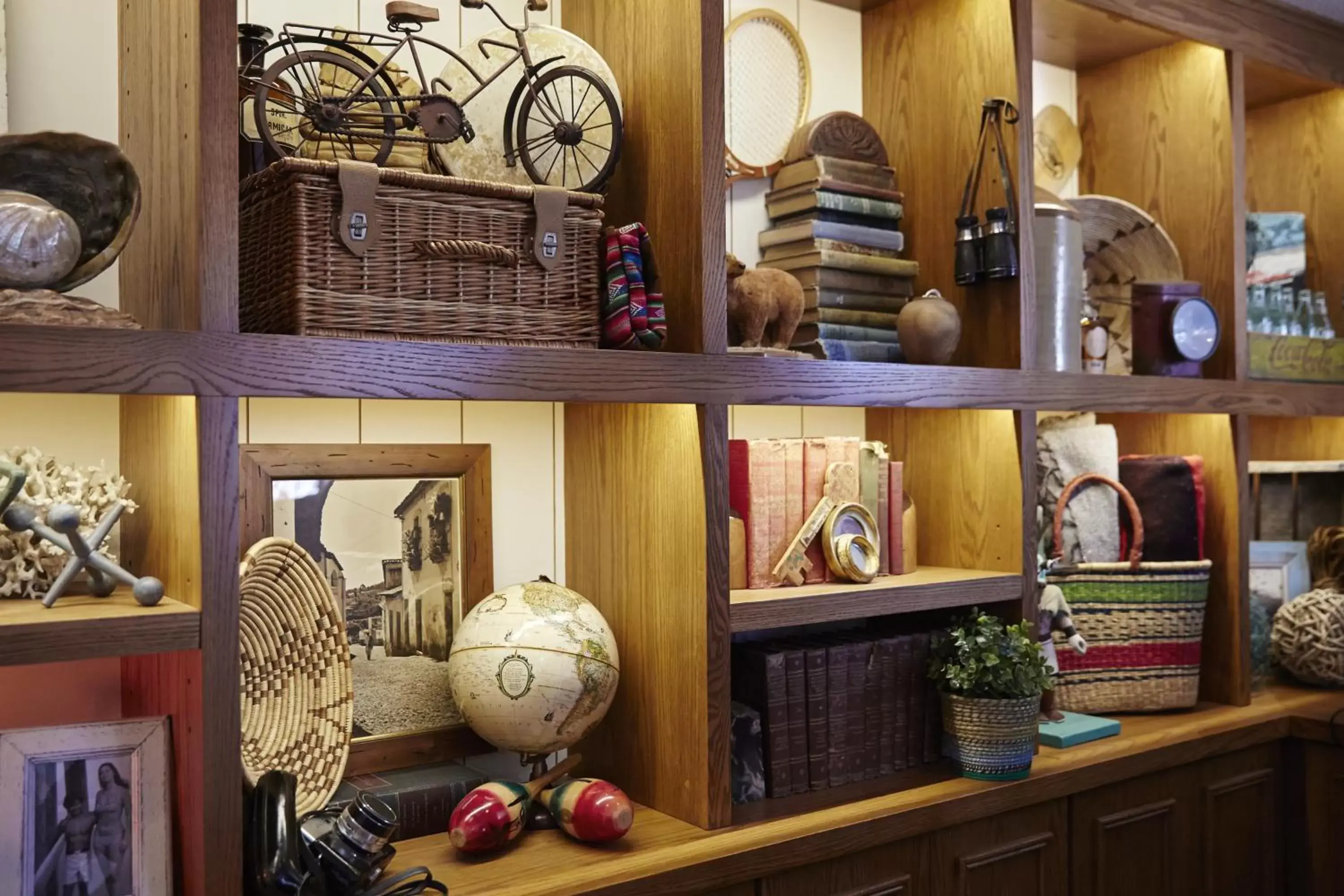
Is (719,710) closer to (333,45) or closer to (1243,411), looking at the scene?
(333,45)

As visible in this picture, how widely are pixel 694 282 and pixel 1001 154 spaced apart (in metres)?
0.81

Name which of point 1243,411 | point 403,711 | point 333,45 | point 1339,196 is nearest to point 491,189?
point 333,45

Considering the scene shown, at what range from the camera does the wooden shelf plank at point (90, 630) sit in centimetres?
138

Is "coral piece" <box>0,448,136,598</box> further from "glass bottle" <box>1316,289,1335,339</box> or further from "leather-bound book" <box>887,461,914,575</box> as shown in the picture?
"glass bottle" <box>1316,289,1335,339</box>

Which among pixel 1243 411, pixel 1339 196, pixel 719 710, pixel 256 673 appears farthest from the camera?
pixel 1339 196

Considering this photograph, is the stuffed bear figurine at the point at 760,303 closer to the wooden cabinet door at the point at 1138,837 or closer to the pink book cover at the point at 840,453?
the pink book cover at the point at 840,453

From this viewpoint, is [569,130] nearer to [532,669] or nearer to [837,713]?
[532,669]

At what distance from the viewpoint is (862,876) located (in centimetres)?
200

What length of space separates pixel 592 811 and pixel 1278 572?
210 centimetres

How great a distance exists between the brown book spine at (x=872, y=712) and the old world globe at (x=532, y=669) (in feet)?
1.63

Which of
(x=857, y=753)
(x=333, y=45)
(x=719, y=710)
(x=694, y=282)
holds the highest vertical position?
(x=333, y=45)

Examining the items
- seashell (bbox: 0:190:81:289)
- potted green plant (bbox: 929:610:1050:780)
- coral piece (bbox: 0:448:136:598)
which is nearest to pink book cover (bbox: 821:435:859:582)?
potted green plant (bbox: 929:610:1050:780)

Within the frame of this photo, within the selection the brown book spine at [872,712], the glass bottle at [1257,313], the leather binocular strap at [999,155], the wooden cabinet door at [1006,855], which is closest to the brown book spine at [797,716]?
the brown book spine at [872,712]

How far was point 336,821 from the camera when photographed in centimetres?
160
